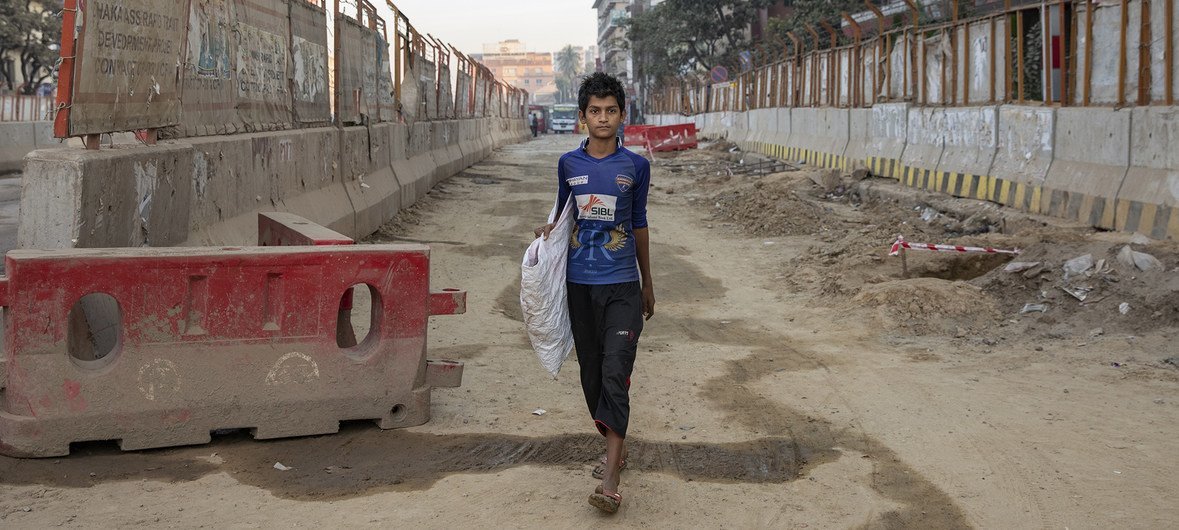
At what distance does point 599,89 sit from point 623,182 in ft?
1.28

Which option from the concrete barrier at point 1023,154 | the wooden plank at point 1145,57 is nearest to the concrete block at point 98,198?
the wooden plank at point 1145,57

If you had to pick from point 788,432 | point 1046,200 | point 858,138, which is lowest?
point 788,432

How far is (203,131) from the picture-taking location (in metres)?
8.13

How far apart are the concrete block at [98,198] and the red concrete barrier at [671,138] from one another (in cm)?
3341

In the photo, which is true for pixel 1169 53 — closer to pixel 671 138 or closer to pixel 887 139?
pixel 887 139

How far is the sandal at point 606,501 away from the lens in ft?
13.4

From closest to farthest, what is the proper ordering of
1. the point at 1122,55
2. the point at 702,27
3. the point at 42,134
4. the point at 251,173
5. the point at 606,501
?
the point at 606,501 → the point at 251,173 → the point at 1122,55 → the point at 42,134 → the point at 702,27

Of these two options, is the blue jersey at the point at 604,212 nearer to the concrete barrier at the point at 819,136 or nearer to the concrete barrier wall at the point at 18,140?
the concrete barrier at the point at 819,136

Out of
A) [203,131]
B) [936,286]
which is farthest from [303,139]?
[936,286]

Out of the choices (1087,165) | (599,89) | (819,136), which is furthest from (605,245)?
(819,136)

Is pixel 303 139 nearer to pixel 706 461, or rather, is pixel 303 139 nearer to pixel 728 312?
pixel 728 312

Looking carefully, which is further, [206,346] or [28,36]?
[28,36]

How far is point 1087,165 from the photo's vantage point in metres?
10.8

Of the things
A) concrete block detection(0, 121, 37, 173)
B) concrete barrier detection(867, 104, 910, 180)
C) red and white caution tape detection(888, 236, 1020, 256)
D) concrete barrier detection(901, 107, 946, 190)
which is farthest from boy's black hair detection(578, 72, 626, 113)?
concrete block detection(0, 121, 37, 173)
